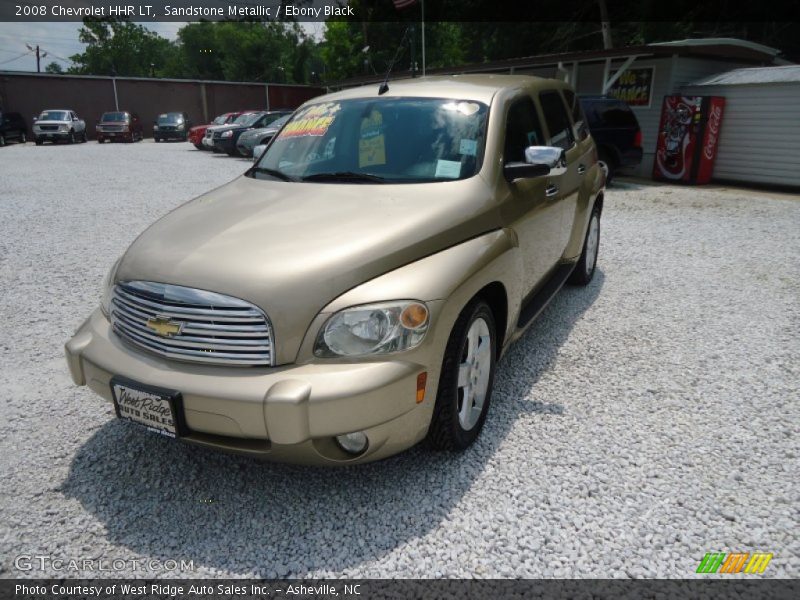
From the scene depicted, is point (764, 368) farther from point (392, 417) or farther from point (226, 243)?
point (226, 243)

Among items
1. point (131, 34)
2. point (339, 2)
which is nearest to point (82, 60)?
point (131, 34)

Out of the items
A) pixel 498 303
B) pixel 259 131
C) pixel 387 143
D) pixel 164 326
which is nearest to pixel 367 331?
pixel 164 326

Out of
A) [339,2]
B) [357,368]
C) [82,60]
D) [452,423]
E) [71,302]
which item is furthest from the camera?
[82,60]

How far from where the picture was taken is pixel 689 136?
44.9ft

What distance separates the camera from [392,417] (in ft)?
7.84

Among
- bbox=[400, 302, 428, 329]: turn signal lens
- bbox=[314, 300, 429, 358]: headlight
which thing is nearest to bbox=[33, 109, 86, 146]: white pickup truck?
bbox=[314, 300, 429, 358]: headlight

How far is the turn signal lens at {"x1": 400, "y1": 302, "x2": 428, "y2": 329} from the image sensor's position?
7.89 ft

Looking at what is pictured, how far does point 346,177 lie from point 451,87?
1.04 metres

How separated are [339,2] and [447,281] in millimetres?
44640

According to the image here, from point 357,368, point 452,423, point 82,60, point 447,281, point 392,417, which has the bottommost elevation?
point 452,423

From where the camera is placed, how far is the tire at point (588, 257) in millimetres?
5547

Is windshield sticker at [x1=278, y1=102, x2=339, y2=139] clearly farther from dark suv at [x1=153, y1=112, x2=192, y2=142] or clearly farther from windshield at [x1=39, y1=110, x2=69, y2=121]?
dark suv at [x1=153, y1=112, x2=192, y2=142]

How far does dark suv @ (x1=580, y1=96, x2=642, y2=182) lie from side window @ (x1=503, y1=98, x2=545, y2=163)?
8844 mm

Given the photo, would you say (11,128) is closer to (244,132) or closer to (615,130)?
(244,132)
